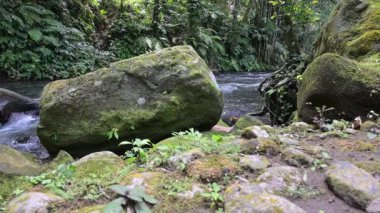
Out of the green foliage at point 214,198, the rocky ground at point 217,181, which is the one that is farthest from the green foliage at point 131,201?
the green foliage at point 214,198

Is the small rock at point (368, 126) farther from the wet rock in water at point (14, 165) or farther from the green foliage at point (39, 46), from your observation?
the green foliage at point (39, 46)

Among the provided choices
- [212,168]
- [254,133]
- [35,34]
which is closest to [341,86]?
[254,133]

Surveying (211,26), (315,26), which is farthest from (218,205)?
(315,26)

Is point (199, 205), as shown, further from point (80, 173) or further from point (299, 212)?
point (80, 173)

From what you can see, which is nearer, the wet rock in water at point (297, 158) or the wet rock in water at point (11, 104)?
the wet rock in water at point (297, 158)

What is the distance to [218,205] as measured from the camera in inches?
78.3

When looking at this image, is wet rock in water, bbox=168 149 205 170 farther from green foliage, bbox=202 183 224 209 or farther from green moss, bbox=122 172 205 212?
green foliage, bbox=202 183 224 209

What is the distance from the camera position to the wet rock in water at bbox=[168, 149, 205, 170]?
241 cm

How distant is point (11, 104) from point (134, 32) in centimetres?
860

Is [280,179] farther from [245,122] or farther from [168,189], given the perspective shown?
[245,122]

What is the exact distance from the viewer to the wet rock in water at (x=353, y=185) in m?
1.96

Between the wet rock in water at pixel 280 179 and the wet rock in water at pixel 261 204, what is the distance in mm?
219

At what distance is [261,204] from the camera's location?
1817 millimetres

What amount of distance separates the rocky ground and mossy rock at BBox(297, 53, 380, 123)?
115 centimetres
